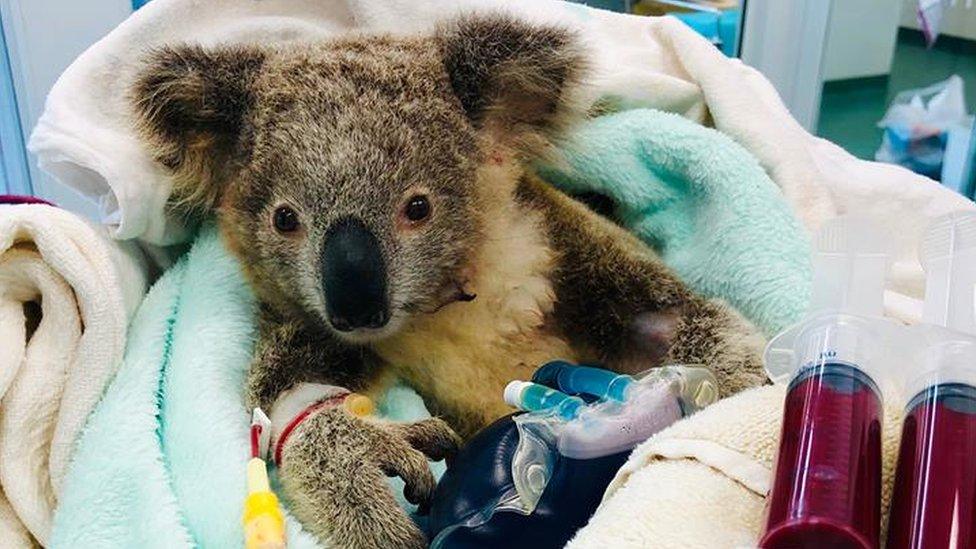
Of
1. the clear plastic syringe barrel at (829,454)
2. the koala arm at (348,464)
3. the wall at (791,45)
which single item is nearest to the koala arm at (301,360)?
the koala arm at (348,464)

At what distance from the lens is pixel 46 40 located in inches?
69.4

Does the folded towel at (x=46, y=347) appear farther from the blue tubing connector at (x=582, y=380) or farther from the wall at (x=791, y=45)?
the wall at (x=791, y=45)

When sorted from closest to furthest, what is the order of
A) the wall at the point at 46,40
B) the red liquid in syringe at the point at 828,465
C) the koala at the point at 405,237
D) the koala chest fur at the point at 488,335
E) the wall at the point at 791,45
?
the red liquid in syringe at the point at 828,465
the koala at the point at 405,237
the koala chest fur at the point at 488,335
the wall at the point at 46,40
the wall at the point at 791,45

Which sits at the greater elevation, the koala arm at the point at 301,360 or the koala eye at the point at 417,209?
the koala eye at the point at 417,209

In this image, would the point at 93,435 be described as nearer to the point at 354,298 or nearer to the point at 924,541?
the point at 354,298

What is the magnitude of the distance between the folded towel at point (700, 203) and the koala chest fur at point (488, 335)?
20cm

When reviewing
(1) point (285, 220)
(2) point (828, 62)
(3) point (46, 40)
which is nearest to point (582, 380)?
(1) point (285, 220)

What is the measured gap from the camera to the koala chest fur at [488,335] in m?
0.93

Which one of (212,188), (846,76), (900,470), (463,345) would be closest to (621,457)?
(900,470)

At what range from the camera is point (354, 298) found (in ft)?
2.58

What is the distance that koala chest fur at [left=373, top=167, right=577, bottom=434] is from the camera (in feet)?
3.04

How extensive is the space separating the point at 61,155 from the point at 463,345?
1.51 ft

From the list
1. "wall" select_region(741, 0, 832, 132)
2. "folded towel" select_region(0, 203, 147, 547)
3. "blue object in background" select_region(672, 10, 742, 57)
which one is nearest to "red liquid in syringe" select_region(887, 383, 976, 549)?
"folded towel" select_region(0, 203, 147, 547)

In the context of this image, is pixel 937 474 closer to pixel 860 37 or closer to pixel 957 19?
pixel 860 37
